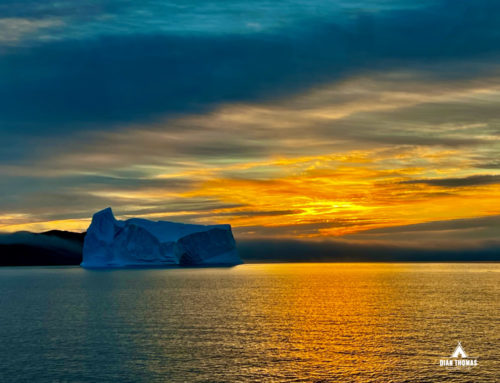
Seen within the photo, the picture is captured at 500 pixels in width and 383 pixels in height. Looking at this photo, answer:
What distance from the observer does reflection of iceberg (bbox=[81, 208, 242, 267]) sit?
398 ft

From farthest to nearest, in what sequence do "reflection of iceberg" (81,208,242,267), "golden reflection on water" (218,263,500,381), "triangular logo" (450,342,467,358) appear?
1. "reflection of iceberg" (81,208,242,267)
2. "triangular logo" (450,342,467,358)
3. "golden reflection on water" (218,263,500,381)

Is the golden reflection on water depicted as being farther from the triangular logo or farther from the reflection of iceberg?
the reflection of iceberg

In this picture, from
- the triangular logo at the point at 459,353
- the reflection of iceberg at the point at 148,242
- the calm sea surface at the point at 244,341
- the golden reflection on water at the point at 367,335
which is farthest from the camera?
the reflection of iceberg at the point at 148,242

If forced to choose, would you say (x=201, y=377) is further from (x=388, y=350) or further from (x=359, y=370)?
(x=388, y=350)

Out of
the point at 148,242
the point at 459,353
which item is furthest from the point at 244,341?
the point at 148,242

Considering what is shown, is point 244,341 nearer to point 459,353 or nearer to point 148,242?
point 459,353

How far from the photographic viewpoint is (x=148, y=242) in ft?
399

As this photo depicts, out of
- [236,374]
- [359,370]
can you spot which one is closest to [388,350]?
[359,370]

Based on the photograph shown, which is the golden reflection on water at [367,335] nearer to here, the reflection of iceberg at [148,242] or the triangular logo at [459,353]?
the triangular logo at [459,353]

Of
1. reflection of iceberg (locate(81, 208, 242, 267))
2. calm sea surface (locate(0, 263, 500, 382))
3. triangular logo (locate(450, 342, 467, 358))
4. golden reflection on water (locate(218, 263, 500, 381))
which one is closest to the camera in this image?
calm sea surface (locate(0, 263, 500, 382))

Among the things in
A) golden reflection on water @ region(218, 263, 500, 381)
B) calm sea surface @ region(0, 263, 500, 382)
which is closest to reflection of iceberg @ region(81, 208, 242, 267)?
calm sea surface @ region(0, 263, 500, 382)

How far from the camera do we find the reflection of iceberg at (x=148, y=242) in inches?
4771

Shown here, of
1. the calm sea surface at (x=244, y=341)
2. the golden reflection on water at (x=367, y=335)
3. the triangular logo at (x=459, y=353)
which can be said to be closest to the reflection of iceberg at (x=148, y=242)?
the calm sea surface at (x=244, y=341)

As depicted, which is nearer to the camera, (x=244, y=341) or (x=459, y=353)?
(x=459, y=353)
